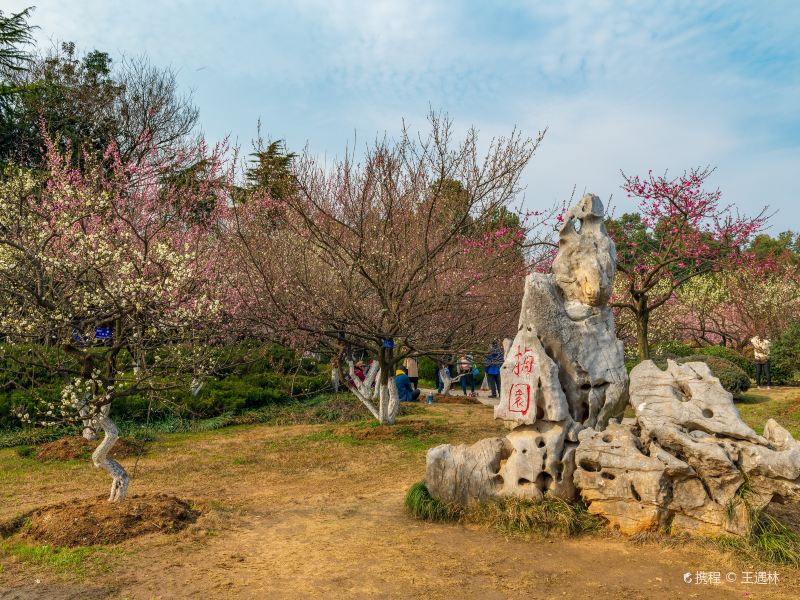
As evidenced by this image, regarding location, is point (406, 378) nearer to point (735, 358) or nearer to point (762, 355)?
point (762, 355)

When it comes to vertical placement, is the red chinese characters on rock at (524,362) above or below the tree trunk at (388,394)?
above

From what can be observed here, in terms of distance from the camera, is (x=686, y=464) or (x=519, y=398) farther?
(x=519, y=398)

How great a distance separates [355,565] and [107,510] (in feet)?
8.15

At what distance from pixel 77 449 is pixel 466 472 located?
6.34m

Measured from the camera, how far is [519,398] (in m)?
6.08

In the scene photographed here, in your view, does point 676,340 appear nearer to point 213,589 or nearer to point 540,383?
point 540,383

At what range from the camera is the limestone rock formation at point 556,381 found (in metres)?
5.90

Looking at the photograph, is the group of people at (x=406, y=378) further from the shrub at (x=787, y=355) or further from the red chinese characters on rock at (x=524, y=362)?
the shrub at (x=787, y=355)

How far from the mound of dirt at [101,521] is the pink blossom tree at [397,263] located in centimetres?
373

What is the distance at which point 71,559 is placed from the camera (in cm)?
499

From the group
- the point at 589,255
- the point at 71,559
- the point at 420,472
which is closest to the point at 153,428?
the point at 420,472

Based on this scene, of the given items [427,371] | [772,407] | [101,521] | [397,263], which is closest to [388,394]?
[397,263]

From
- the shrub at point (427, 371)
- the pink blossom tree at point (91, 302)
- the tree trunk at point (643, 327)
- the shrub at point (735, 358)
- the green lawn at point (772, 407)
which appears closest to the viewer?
the pink blossom tree at point (91, 302)

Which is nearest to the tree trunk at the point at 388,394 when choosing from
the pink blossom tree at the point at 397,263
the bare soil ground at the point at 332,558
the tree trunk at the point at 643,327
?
the pink blossom tree at the point at 397,263
